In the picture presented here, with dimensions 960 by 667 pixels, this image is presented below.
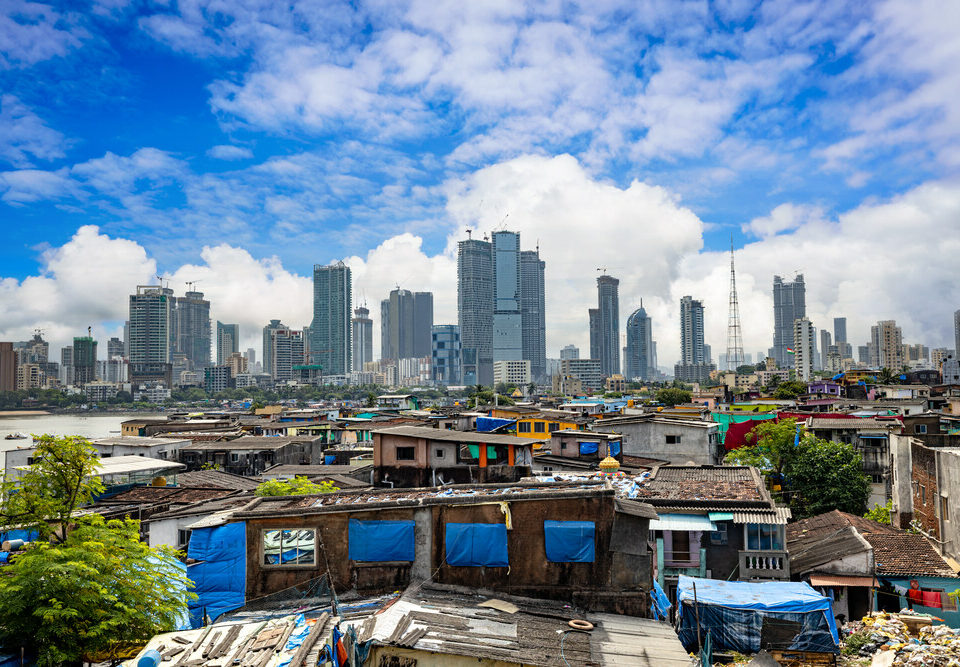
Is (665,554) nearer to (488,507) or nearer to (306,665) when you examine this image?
(488,507)

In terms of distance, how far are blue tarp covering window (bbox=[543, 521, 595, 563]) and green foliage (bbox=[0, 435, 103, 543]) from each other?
9.48m

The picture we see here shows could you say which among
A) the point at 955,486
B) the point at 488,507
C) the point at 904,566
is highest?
the point at 488,507

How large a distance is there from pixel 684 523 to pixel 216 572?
13.1 meters

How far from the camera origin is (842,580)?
20.3 metres

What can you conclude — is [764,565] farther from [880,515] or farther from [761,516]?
[880,515]

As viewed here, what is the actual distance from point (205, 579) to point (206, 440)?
37.7 metres

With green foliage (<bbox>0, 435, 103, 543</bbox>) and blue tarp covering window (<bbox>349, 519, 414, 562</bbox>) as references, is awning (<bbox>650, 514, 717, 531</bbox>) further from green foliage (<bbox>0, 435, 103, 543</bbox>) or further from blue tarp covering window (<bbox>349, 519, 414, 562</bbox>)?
green foliage (<bbox>0, 435, 103, 543</bbox>)

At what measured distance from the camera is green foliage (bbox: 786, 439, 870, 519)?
3153 centimetres

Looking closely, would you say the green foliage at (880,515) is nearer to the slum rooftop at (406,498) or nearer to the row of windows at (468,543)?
the slum rooftop at (406,498)

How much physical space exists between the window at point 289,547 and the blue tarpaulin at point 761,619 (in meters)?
9.29

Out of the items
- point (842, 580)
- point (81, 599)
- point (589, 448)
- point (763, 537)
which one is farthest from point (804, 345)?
point (81, 599)

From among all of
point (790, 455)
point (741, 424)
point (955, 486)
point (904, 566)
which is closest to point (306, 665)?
point (904, 566)

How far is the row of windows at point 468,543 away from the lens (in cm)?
1319

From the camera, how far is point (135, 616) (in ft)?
35.9
